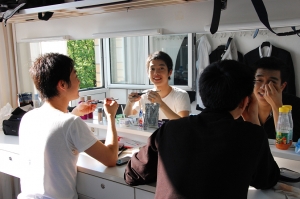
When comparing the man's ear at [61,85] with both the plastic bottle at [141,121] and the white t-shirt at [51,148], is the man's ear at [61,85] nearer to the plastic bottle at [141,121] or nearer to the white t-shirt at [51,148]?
the white t-shirt at [51,148]

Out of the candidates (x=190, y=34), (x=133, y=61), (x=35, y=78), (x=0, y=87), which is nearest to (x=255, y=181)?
(x=190, y=34)

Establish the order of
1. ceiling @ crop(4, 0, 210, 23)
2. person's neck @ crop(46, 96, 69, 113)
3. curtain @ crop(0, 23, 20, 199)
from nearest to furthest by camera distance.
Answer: person's neck @ crop(46, 96, 69, 113) < ceiling @ crop(4, 0, 210, 23) < curtain @ crop(0, 23, 20, 199)

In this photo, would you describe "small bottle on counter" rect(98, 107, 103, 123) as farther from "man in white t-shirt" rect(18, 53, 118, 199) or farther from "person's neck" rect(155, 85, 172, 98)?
"man in white t-shirt" rect(18, 53, 118, 199)

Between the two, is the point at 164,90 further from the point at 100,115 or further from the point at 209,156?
the point at 209,156

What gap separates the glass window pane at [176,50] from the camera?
5.43 ft

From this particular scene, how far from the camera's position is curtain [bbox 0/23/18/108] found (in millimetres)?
2246

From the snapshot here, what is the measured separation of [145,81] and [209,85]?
1.00 m

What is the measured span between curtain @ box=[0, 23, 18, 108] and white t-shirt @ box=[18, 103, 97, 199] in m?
1.24

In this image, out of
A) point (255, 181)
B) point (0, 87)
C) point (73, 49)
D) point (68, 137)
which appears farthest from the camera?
point (0, 87)

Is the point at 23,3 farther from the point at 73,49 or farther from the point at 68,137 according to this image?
the point at 68,137

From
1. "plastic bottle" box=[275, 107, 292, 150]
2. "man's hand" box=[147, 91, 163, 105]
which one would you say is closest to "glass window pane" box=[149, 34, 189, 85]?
"man's hand" box=[147, 91, 163, 105]

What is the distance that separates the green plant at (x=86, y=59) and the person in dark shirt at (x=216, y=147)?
1.14m

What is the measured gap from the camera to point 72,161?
122 cm

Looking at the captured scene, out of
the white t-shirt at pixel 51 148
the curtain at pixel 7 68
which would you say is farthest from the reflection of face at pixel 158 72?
the curtain at pixel 7 68
